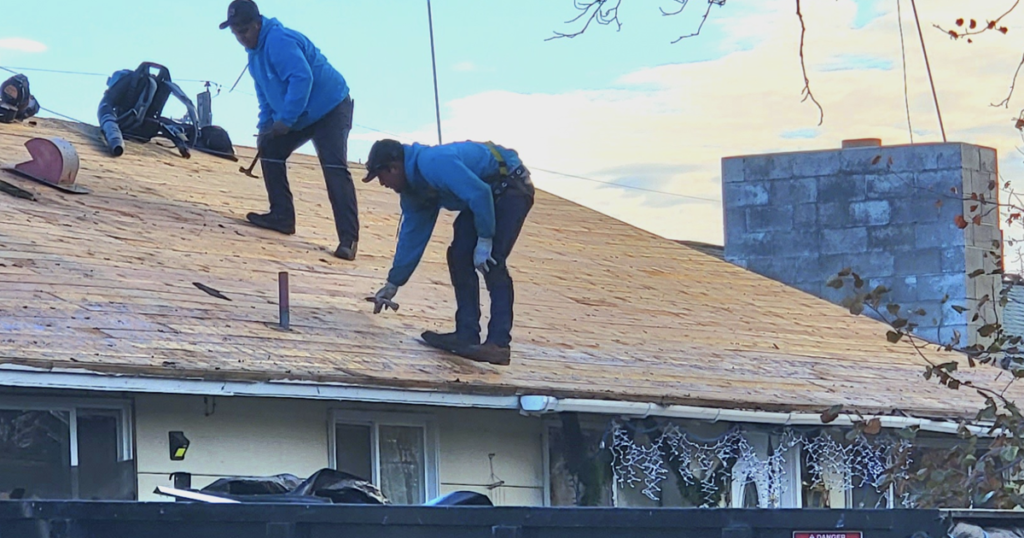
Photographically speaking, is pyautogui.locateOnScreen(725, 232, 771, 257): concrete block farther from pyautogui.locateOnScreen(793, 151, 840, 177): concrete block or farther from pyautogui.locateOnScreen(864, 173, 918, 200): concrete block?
pyautogui.locateOnScreen(864, 173, 918, 200): concrete block

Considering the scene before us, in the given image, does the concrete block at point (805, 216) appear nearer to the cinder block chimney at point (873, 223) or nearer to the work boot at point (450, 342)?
the cinder block chimney at point (873, 223)

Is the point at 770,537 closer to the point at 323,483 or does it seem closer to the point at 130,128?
the point at 323,483

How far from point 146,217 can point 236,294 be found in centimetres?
190

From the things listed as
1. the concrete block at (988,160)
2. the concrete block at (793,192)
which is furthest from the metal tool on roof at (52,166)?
the concrete block at (988,160)

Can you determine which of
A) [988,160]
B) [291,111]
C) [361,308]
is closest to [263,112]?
[291,111]

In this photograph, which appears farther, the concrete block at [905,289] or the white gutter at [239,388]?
the concrete block at [905,289]

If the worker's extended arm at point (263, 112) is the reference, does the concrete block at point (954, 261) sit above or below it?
below

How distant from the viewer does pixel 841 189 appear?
2600cm

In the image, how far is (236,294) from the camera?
37.2ft

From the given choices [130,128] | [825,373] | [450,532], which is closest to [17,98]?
[130,128]

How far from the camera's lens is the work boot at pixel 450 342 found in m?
11.3

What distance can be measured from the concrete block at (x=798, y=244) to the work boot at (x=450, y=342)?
15.6 m

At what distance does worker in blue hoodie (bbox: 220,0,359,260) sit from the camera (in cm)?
1297

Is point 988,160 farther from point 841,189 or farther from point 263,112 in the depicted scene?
point 263,112
